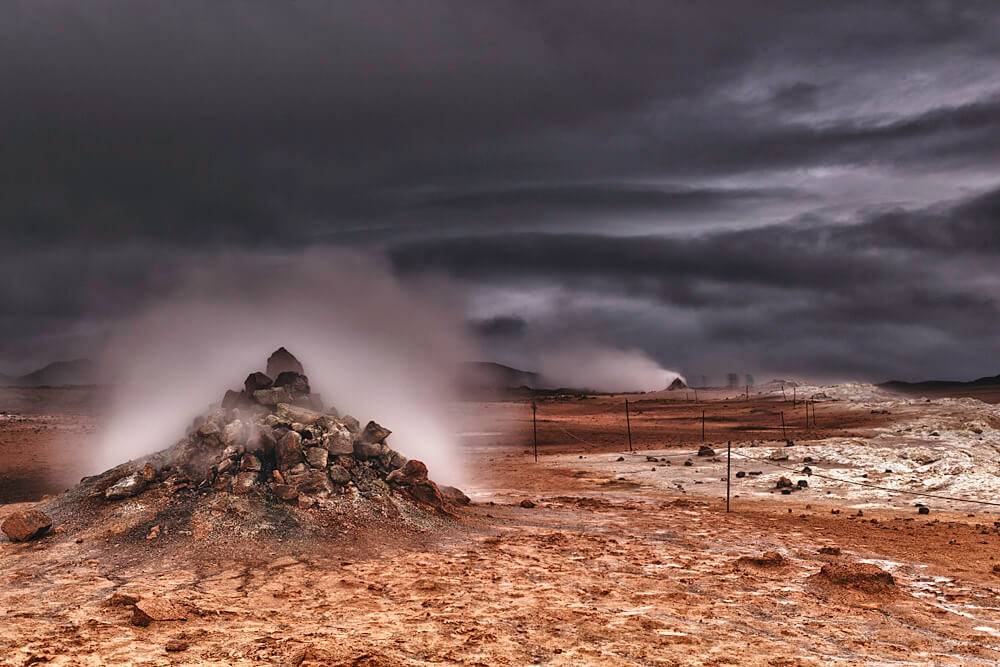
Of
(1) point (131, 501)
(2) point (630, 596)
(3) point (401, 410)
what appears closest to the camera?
(2) point (630, 596)

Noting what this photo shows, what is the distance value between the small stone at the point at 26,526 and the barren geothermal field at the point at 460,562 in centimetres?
5

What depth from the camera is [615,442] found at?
44000 millimetres

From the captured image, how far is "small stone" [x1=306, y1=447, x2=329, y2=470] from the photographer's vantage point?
15.5 m

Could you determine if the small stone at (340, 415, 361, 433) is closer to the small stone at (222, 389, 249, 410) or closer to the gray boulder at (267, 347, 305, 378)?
the small stone at (222, 389, 249, 410)

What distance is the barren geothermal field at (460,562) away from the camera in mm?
8414

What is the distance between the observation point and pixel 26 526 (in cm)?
1351

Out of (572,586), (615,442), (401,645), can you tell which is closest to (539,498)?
(572,586)

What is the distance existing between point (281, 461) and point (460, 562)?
17.7 ft

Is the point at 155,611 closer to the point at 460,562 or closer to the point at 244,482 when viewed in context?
the point at 460,562

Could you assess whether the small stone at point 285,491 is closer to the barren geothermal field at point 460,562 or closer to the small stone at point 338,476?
the barren geothermal field at point 460,562

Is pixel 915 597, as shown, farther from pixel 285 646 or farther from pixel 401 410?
pixel 401 410

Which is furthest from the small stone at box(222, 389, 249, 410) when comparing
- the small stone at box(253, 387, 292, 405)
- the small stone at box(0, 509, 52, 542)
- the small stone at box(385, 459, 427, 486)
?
the small stone at box(0, 509, 52, 542)

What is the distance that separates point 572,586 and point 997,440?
3090 centimetres

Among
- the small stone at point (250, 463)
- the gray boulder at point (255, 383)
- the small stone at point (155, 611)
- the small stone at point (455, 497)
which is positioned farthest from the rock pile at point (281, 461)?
the small stone at point (155, 611)
